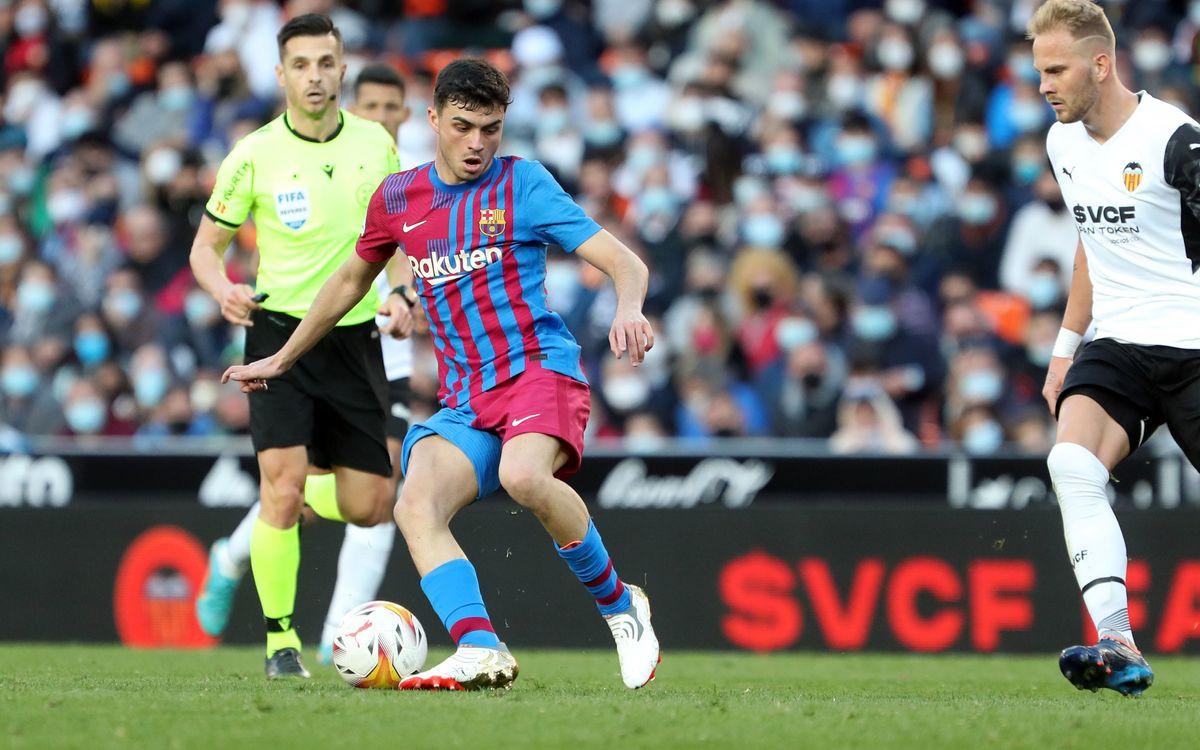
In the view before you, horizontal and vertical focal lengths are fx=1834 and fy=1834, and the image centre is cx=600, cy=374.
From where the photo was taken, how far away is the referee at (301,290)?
7.73 m

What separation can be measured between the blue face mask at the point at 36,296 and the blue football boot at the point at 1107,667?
10991mm

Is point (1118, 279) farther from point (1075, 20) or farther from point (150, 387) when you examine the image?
point (150, 387)

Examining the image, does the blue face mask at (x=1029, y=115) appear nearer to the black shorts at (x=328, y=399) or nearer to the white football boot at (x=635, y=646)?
the black shorts at (x=328, y=399)

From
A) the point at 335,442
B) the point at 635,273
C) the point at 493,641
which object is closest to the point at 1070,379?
the point at 635,273

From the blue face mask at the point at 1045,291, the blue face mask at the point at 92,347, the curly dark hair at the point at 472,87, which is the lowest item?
the blue face mask at the point at 92,347

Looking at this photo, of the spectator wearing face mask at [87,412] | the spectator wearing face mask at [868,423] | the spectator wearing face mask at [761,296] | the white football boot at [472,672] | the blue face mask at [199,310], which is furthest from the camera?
the blue face mask at [199,310]

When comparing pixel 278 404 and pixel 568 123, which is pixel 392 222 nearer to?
pixel 278 404

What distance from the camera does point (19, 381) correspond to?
1447 centimetres

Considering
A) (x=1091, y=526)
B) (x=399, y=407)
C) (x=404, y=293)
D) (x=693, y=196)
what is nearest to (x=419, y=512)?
(x=404, y=293)

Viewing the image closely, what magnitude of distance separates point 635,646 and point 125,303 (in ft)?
30.8

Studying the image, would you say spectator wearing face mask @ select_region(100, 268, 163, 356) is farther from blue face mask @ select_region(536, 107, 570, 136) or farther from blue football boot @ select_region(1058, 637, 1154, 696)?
blue football boot @ select_region(1058, 637, 1154, 696)

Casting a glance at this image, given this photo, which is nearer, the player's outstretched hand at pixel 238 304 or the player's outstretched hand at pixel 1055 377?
the player's outstretched hand at pixel 1055 377

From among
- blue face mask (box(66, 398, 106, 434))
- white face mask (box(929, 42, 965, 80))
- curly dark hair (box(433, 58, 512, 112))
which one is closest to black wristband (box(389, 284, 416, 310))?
curly dark hair (box(433, 58, 512, 112))

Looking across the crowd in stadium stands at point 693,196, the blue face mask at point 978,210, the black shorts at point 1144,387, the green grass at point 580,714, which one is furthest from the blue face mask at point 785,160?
the black shorts at point 1144,387
